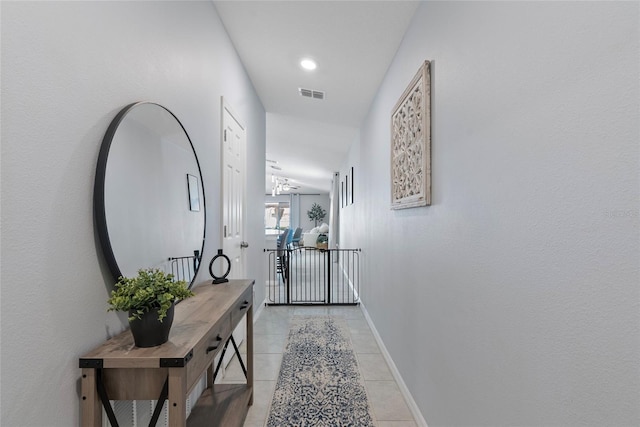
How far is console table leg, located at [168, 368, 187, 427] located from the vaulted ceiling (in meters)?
2.22

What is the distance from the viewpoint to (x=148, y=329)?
3.41ft

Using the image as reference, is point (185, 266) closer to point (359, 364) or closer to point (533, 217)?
point (533, 217)

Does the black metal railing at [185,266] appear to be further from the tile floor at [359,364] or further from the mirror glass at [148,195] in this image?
the tile floor at [359,364]

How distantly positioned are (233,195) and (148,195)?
1568 millimetres

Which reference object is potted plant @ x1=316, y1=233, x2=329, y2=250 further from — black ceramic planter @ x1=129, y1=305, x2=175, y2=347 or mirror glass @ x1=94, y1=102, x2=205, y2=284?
black ceramic planter @ x1=129, y1=305, x2=175, y2=347

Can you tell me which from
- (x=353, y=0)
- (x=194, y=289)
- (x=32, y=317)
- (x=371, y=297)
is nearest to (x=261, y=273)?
(x=371, y=297)

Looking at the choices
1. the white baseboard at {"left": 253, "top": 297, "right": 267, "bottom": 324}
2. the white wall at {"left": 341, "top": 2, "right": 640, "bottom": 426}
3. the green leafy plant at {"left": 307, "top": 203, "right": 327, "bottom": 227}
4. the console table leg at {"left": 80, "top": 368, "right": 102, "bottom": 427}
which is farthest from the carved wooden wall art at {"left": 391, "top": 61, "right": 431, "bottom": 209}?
the green leafy plant at {"left": 307, "top": 203, "right": 327, "bottom": 227}

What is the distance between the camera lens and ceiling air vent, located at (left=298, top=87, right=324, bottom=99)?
3607 millimetres

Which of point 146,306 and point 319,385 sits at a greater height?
point 146,306

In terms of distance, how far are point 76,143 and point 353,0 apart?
1833 mm

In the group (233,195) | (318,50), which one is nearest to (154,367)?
(233,195)

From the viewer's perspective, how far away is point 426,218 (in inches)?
73.5

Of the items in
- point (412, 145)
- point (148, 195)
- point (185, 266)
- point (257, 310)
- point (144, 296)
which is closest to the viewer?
point (144, 296)

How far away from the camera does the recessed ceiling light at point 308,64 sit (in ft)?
9.57
